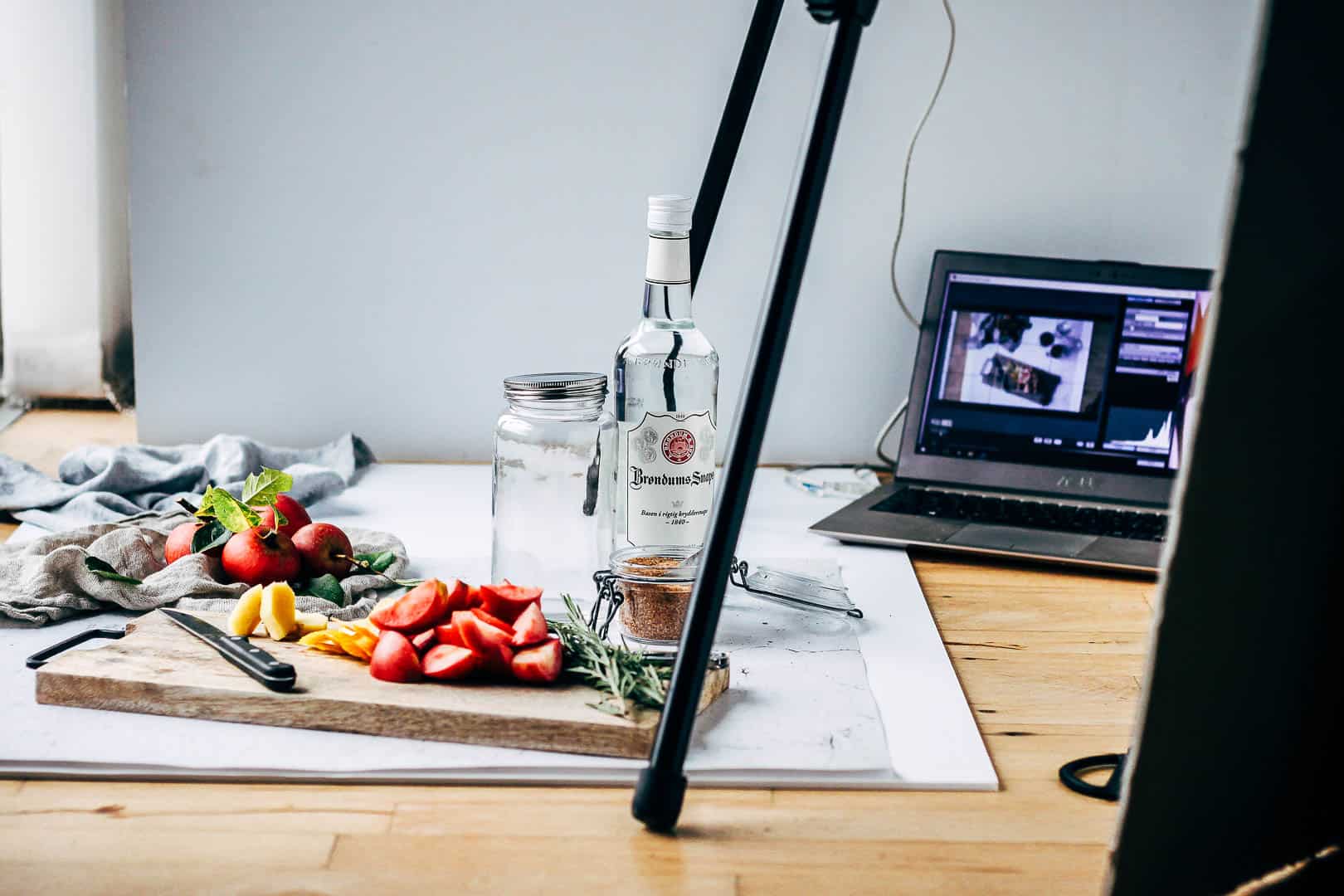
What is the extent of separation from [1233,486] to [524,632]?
433mm

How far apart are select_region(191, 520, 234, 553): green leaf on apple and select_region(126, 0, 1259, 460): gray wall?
0.50 meters

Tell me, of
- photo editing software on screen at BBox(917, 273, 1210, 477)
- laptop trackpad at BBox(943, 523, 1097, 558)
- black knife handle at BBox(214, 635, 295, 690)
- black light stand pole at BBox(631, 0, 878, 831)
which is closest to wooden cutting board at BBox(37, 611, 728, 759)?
black knife handle at BBox(214, 635, 295, 690)

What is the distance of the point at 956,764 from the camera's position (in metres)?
0.69

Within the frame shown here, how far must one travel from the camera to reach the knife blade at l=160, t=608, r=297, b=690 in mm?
704

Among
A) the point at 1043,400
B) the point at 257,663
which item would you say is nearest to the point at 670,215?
the point at 257,663

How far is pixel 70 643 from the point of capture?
78cm

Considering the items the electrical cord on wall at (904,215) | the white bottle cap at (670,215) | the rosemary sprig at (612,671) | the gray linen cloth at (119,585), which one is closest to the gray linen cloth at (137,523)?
→ the gray linen cloth at (119,585)

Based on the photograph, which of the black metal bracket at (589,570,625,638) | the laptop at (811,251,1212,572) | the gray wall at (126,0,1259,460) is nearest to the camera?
the black metal bracket at (589,570,625,638)

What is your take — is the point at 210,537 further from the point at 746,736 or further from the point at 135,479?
the point at 746,736

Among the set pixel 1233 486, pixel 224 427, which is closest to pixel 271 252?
pixel 224 427

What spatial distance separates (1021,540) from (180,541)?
690 mm

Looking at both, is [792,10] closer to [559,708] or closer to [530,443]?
[530,443]

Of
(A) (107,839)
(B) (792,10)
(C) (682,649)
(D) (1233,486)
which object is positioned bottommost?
(A) (107,839)

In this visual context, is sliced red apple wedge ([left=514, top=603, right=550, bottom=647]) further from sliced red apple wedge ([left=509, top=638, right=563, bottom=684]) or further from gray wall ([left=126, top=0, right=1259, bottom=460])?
gray wall ([left=126, top=0, right=1259, bottom=460])
